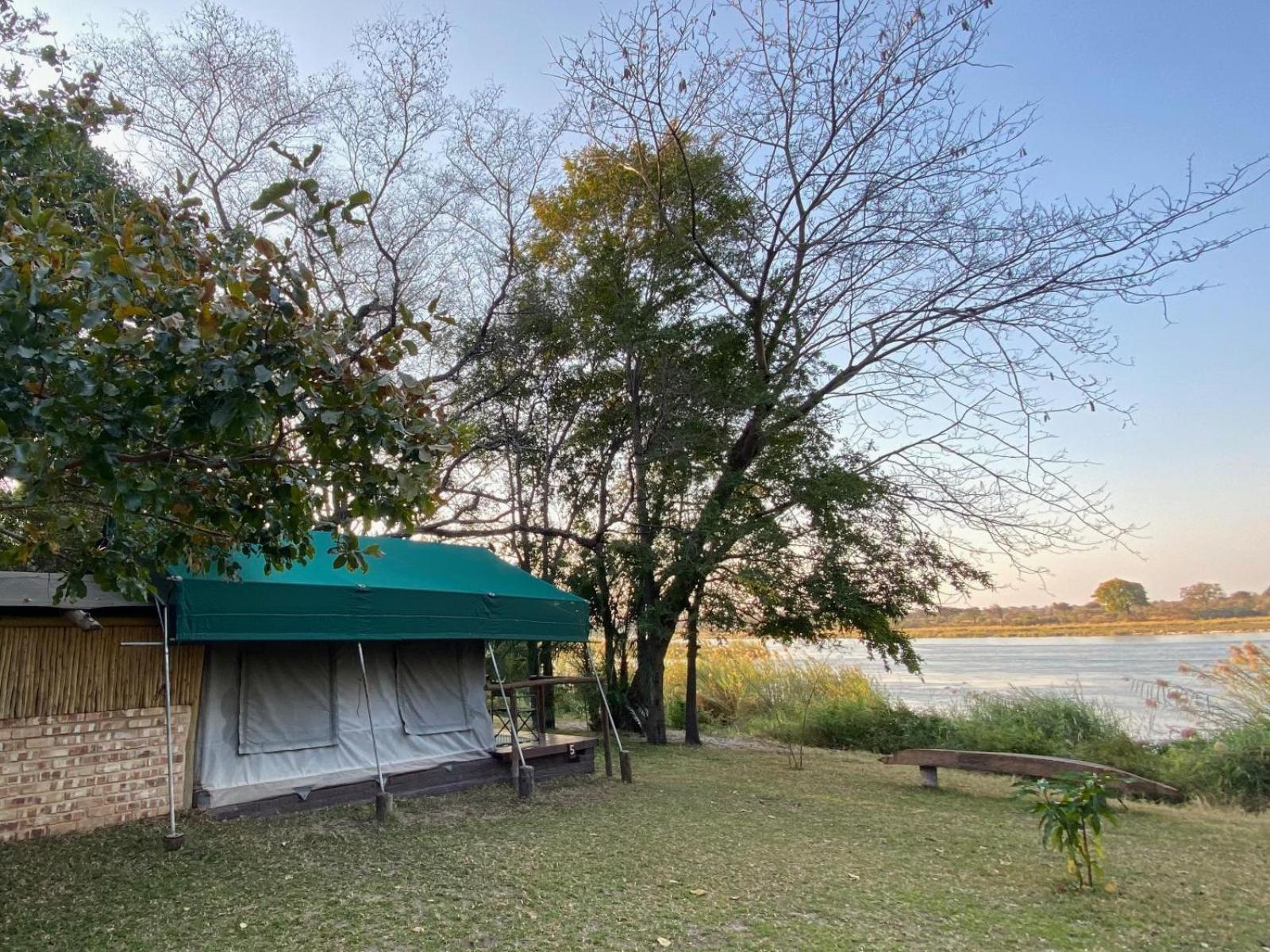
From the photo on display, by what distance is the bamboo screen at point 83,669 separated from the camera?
5512 mm

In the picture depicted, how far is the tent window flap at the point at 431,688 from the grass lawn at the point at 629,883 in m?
1.13

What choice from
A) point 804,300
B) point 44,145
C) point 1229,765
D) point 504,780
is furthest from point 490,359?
point 1229,765

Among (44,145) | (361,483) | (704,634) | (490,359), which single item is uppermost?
(490,359)

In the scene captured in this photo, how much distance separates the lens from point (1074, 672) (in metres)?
16.4

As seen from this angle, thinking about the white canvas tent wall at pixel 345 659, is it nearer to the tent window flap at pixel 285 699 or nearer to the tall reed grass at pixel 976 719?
the tent window flap at pixel 285 699

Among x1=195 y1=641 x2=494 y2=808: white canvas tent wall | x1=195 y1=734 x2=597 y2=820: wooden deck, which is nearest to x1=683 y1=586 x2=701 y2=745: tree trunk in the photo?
x1=195 y1=734 x2=597 y2=820: wooden deck

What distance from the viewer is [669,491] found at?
12.5m

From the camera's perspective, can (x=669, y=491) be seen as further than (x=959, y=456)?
Yes

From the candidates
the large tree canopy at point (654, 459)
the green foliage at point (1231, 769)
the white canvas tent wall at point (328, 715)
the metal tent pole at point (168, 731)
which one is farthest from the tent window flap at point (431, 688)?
the green foliage at point (1231, 769)

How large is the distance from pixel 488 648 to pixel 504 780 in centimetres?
152

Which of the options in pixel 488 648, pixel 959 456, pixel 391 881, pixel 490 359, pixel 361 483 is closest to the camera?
pixel 361 483

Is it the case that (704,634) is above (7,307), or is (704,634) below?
below

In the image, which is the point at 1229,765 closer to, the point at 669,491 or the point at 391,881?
the point at 669,491

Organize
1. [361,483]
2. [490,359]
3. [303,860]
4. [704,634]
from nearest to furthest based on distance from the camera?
1. [361,483]
2. [303,860]
3. [704,634]
4. [490,359]
